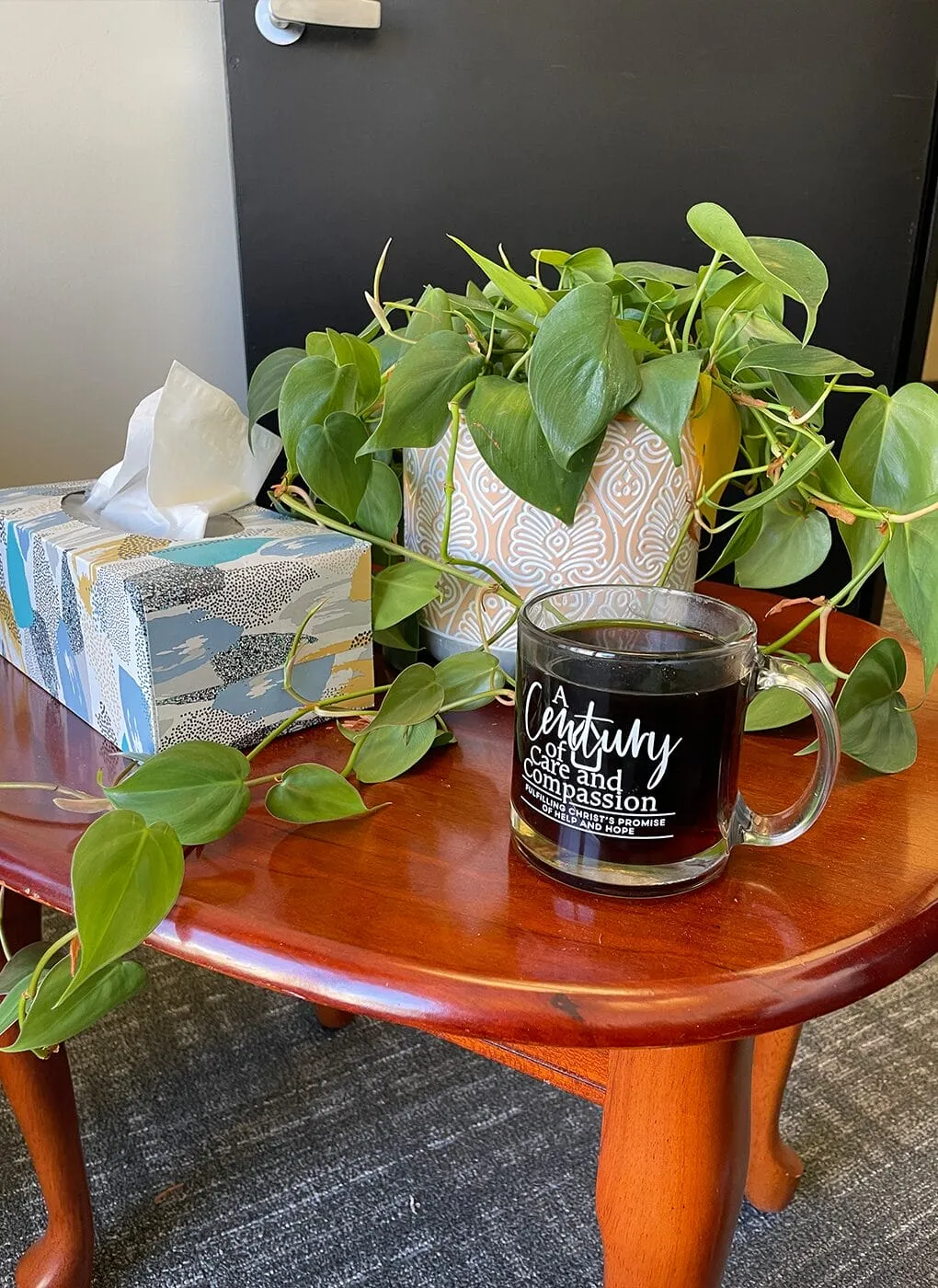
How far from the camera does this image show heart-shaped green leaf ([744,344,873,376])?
1.52 ft

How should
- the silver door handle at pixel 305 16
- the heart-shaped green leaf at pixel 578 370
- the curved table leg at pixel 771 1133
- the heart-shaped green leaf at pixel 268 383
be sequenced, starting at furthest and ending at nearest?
the silver door handle at pixel 305 16
the curved table leg at pixel 771 1133
the heart-shaped green leaf at pixel 268 383
the heart-shaped green leaf at pixel 578 370

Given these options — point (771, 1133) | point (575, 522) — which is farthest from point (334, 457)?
point (771, 1133)

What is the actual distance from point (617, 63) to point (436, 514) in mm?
872

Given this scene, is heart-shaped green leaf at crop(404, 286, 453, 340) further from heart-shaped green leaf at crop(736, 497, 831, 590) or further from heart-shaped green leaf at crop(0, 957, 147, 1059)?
heart-shaped green leaf at crop(0, 957, 147, 1059)

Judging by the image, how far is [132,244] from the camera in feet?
4.03

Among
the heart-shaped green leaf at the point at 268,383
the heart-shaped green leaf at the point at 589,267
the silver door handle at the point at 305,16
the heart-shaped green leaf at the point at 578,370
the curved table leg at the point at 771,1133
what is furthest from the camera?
the silver door handle at the point at 305,16

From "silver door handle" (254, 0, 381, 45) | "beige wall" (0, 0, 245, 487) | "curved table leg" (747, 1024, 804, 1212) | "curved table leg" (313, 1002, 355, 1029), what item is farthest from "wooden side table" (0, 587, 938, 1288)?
"silver door handle" (254, 0, 381, 45)

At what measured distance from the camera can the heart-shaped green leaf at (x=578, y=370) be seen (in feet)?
1.50

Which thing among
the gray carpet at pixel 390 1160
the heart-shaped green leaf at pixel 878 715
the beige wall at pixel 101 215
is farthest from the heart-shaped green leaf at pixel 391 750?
the beige wall at pixel 101 215

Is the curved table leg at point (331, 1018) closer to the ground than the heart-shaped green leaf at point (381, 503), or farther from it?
closer to the ground

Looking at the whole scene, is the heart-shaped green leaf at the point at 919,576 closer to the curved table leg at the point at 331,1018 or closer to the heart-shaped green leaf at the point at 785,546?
the heart-shaped green leaf at the point at 785,546

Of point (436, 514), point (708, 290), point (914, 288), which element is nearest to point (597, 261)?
point (708, 290)

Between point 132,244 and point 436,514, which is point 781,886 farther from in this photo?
point 132,244

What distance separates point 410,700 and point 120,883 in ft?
0.60
